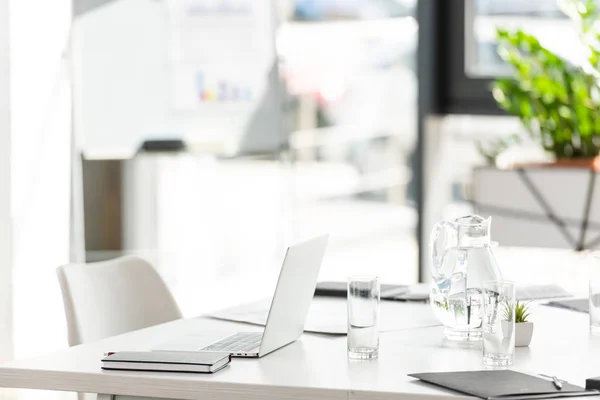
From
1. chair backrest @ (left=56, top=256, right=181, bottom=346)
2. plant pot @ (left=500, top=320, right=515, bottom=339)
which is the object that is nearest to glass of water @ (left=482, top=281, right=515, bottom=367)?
plant pot @ (left=500, top=320, right=515, bottom=339)

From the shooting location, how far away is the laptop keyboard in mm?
2018

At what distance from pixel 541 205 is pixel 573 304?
231 centimetres

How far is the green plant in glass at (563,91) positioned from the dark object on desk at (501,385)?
3.35 m

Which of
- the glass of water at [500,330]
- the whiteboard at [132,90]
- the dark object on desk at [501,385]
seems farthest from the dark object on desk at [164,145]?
the dark object on desk at [501,385]

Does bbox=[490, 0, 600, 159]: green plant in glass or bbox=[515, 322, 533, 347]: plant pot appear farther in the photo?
bbox=[490, 0, 600, 159]: green plant in glass

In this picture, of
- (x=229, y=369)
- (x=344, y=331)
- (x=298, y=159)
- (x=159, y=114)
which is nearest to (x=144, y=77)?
(x=159, y=114)

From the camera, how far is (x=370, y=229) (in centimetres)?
572

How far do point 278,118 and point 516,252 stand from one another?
1.45 meters

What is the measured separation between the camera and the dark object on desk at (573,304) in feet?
8.39

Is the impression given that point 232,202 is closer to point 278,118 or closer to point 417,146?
point 278,118

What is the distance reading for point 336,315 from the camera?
2.50 m

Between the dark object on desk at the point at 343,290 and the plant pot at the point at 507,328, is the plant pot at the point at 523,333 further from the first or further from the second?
the dark object on desk at the point at 343,290

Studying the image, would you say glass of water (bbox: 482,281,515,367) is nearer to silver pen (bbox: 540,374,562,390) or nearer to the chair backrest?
silver pen (bbox: 540,374,562,390)

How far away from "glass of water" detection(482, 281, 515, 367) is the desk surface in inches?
1.3
